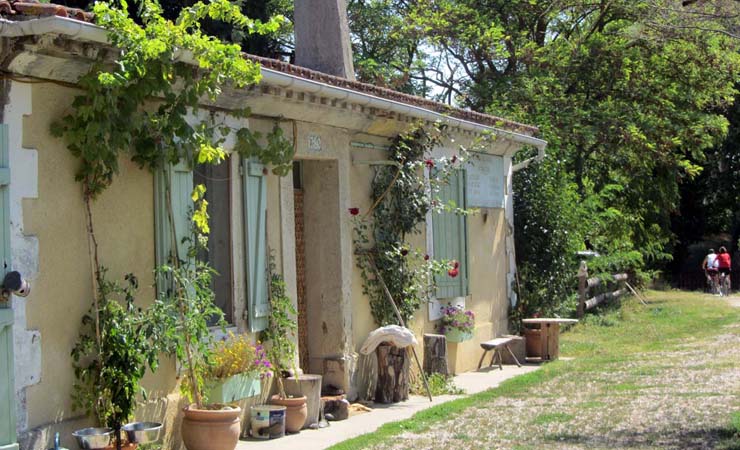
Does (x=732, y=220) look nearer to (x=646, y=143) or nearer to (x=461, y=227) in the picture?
(x=646, y=143)

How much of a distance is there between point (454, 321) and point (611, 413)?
11.1 feet

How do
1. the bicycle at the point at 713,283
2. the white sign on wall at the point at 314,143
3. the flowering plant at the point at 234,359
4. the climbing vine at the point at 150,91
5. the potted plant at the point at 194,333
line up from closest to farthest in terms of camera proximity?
the climbing vine at the point at 150,91 → the potted plant at the point at 194,333 → the flowering plant at the point at 234,359 → the white sign on wall at the point at 314,143 → the bicycle at the point at 713,283

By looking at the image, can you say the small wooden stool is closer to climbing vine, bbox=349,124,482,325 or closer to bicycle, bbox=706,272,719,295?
climbing vine, bbox=349,124,482,325

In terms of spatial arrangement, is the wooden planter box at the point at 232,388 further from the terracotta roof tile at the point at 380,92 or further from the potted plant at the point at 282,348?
the terracotta roof tile at the point at 380,92

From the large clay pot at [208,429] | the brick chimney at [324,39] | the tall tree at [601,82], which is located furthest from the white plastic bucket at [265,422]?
the tall tree at [601,82]

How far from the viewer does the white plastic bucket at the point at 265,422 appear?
27.4ft

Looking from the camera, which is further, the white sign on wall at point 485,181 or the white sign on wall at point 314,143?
the white sign on wall at point 485,181

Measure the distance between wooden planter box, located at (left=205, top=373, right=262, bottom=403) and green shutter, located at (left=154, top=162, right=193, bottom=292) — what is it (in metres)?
0.91

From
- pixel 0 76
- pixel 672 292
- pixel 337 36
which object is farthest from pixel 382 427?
pixel 672 292

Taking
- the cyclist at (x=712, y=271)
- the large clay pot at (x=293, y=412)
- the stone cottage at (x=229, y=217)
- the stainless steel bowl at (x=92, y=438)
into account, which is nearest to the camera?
the stone cottage at (x=229, y=217)

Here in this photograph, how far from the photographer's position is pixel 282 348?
8.92 m

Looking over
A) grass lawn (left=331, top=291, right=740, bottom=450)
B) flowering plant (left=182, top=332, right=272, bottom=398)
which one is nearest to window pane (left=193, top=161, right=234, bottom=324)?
flowering plant (left=182, top=332, right=272, bottom=398)

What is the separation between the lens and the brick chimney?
40.5 feet

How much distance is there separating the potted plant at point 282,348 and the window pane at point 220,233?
491 mm
